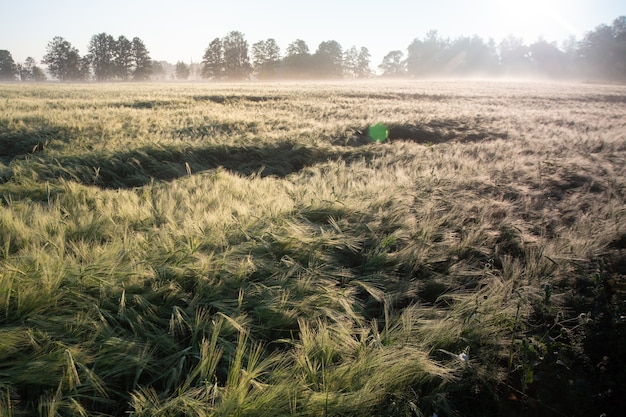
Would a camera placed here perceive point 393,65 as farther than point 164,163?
Yes

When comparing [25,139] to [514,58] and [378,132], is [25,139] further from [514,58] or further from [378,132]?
[514,58]

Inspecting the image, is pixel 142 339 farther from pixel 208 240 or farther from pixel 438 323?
pixel 438 323

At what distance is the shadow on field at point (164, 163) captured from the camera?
500 cm

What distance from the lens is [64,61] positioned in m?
71.6

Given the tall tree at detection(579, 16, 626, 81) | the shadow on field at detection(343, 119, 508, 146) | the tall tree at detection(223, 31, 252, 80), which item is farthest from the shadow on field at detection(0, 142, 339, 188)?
the tall tree at detection(579, 16, 626, 81)

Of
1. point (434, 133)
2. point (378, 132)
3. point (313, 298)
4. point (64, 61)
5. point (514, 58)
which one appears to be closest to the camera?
point (313, 298)

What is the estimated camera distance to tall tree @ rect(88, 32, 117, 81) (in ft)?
235

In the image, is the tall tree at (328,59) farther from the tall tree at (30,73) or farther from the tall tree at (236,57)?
the tall tree at (30,73)

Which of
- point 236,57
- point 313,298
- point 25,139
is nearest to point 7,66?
point 236,57

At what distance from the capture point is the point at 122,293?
6.38 ft

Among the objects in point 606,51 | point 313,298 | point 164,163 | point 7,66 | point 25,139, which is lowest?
point 313,298

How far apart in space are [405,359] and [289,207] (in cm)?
215

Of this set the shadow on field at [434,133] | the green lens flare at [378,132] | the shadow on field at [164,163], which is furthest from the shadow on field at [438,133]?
the shadow on field at [164,163]

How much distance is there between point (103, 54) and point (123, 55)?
3945mm
